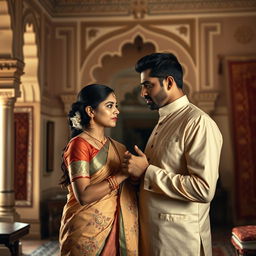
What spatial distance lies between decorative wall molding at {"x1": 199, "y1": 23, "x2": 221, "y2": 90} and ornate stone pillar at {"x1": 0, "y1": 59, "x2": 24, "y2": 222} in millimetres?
3001

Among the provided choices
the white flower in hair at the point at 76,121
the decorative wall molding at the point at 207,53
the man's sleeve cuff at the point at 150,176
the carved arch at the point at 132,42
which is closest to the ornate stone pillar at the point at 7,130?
the carved arch at the point at 132,42

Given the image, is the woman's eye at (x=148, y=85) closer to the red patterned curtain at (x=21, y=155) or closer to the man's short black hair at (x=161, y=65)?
the man's short black hair at (x=161, y=65)

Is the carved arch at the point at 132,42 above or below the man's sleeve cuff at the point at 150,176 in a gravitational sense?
above

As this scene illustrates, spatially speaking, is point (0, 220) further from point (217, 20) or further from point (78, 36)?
point (217, 20)

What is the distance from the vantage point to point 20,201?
6508 mm

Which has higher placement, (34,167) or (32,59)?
(32,59)

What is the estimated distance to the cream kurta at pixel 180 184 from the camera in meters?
1.87

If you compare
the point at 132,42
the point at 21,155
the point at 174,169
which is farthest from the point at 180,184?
the point at 132,42

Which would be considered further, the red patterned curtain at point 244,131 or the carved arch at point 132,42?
the carved arch at point 132,42

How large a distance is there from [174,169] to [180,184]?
12 cm

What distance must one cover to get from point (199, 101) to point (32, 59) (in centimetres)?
265

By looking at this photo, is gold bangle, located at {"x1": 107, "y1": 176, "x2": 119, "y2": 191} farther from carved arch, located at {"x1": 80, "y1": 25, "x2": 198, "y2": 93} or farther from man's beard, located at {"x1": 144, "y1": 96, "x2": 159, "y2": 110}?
carved arch, located at {"x1": 80, "y1": 25, "x2": 198, "y2": 93}

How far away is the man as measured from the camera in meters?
1.88

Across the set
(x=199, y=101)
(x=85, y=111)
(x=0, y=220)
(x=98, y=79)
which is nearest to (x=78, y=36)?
(x=98, y=79)
